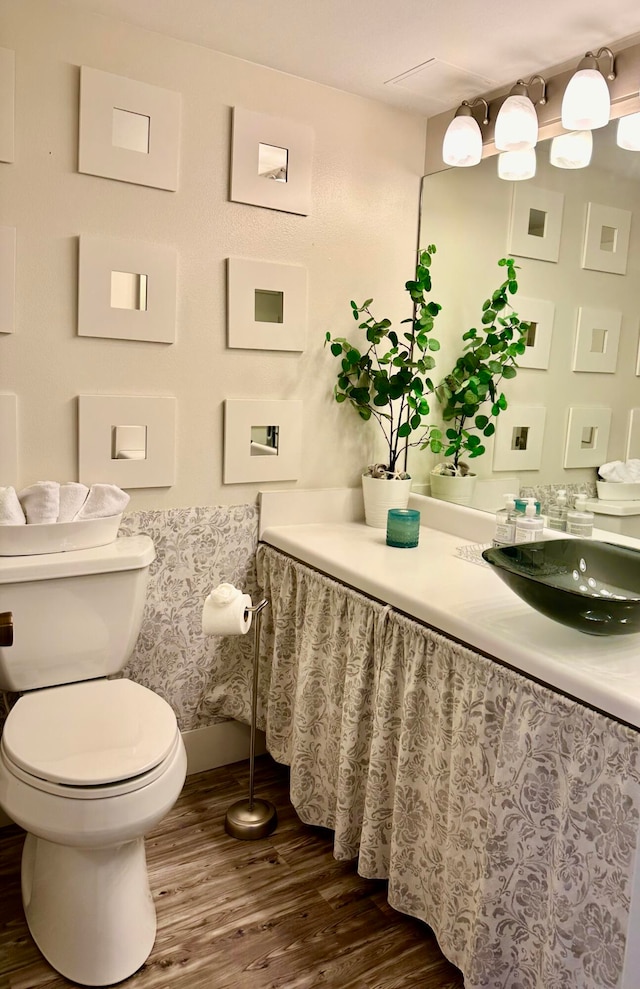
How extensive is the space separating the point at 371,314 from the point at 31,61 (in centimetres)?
117

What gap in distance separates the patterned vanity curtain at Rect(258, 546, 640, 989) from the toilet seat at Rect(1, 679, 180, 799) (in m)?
0.48

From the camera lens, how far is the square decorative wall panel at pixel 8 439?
1821mm

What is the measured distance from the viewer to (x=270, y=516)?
7.54 feet

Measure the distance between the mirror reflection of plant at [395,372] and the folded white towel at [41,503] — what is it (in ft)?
3.15

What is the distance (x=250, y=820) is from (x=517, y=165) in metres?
2.01

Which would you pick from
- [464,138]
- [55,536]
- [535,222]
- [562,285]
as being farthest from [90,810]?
[464,138]

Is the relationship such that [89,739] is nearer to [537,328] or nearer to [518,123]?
[537,328]

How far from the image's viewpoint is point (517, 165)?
206 cm

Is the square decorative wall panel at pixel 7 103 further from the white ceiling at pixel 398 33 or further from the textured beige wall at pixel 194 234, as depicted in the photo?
the white ceiling at pixel 398 33

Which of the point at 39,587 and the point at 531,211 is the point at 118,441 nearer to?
the point at 39,587

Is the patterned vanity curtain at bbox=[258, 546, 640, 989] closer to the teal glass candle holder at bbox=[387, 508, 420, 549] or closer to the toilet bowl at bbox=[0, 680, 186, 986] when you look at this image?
the teal glass candle holder at bbox=[387, 508, 420, 549]

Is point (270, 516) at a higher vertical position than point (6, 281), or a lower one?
lower

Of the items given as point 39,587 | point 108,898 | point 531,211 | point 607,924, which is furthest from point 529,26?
point 108,898

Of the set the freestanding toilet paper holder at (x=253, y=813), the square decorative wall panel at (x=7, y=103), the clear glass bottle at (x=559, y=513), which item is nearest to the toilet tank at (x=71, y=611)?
the freestanding toilet paper holder at (x=253, y=813)
